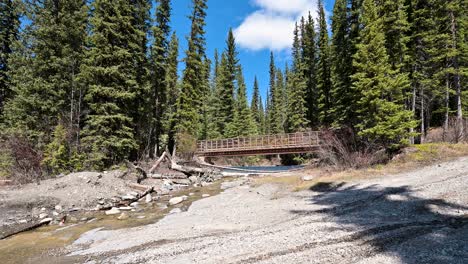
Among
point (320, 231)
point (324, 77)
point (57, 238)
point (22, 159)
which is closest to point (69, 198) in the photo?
point (57, 238)

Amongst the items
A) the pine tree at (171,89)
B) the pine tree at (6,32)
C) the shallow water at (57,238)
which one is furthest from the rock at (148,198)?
the pine tree at (6,32)

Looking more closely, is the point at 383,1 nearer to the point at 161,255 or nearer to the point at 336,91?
the point at 336,91

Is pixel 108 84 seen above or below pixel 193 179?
above

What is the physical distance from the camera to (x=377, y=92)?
44.2 ft

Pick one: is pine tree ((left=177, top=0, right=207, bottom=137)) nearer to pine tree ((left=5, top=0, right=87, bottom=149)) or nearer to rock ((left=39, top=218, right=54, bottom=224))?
pine tree ((left=5, top=0, right=87, bottom=149))

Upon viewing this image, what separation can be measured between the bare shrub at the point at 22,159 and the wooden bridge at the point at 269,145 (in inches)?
577

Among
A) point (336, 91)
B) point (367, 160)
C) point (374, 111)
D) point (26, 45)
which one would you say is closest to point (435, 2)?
point (336, 91)

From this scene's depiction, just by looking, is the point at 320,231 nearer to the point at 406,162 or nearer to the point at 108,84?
the point at 406,162

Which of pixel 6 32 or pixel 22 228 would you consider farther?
pixel 6 32

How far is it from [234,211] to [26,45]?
64.7 ft

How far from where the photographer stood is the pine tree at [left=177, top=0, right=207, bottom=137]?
27.5m

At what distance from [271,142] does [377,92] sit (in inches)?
459

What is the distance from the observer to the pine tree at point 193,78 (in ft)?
90.1

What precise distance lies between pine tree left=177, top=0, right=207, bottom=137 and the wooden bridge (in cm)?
302
